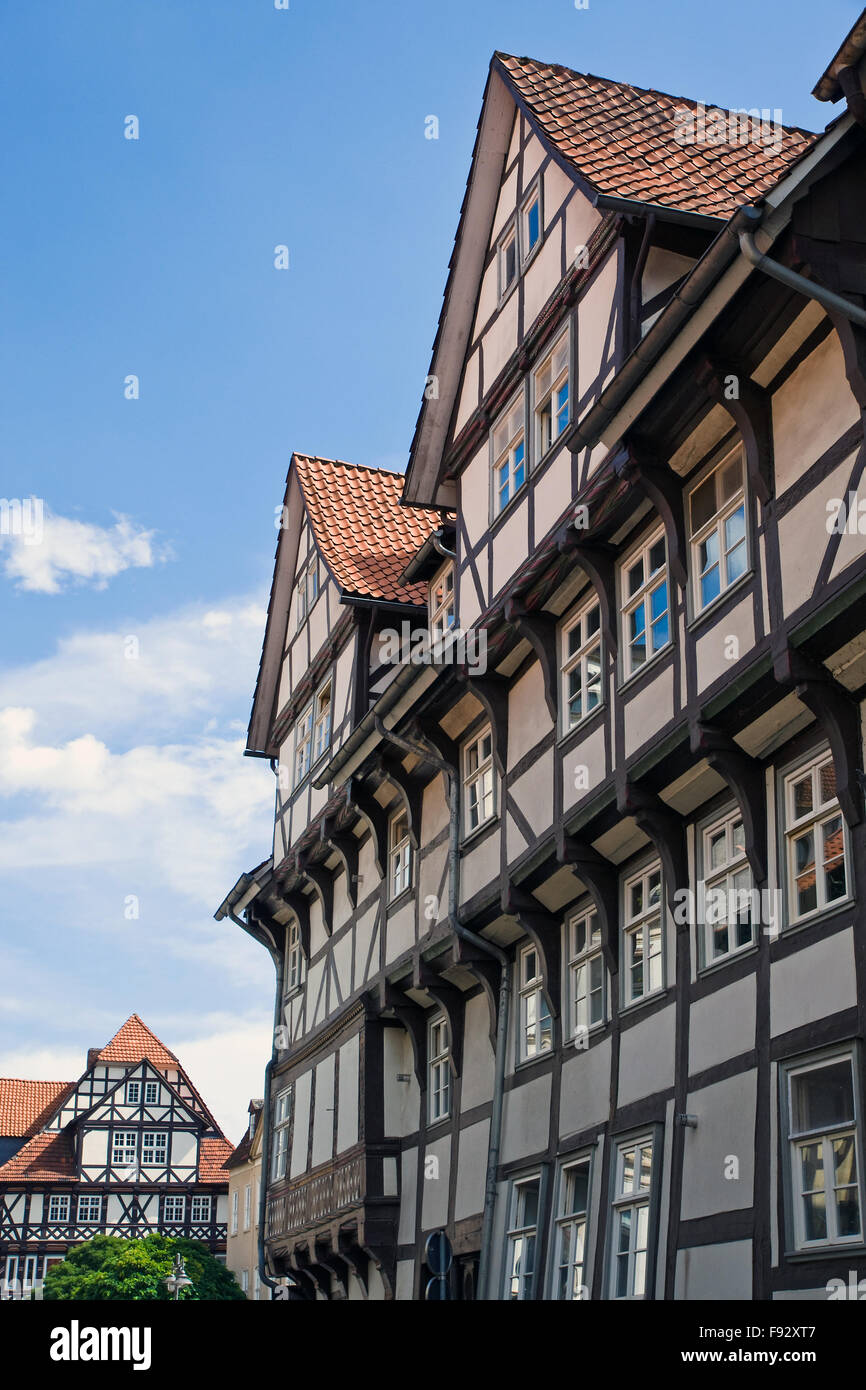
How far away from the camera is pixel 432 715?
17281 millimetres

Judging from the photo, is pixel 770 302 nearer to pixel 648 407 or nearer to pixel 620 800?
pixel 648 407

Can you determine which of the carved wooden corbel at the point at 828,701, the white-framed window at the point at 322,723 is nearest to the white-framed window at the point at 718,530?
the carved wooden corbel at the point at 828,701

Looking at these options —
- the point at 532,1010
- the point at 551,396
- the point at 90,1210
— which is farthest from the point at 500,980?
the point at 90,1210

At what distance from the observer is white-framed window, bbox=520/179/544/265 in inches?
645

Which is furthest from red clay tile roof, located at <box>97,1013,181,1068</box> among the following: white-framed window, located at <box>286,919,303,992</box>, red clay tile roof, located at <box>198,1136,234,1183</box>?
white-framed window, located at <box>286,919,303,992</box>

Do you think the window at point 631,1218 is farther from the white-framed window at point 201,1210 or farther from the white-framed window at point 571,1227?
the white-framed window at point 201,1210

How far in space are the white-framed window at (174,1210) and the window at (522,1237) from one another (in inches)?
1776

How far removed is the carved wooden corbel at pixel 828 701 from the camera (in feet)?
33.3

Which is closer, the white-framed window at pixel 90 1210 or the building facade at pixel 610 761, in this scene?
the building facade at pixel 610 761

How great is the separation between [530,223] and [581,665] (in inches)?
207

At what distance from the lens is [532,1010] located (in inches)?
606

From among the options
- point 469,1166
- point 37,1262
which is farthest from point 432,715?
point 37,1262

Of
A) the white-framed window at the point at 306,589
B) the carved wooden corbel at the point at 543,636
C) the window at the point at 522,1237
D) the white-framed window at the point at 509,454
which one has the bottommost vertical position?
the window at the point at 522,1237

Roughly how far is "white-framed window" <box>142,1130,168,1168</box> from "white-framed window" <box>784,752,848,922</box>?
5157cm
